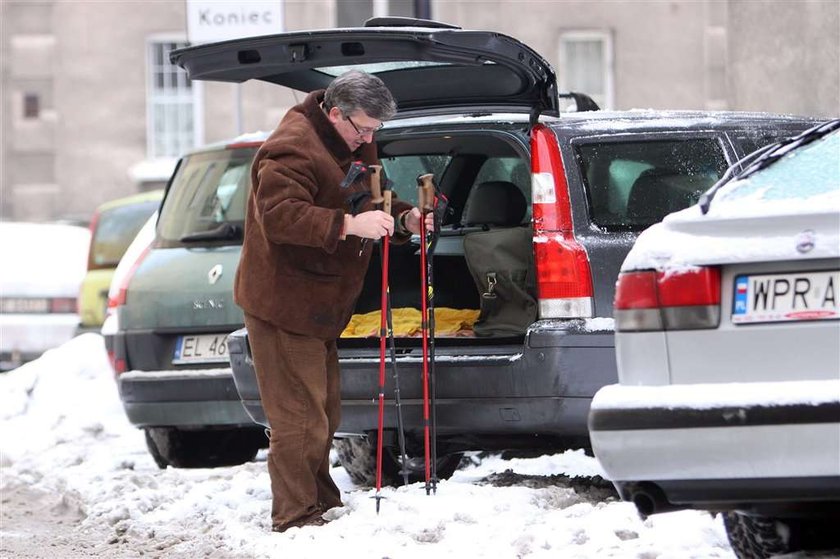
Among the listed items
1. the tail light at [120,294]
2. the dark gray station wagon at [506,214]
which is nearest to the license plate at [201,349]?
the tail light at [120,294]

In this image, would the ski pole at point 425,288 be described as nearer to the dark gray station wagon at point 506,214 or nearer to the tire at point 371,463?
the dark gray station wagon at point 506,214

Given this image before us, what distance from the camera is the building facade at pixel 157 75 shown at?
25.6m

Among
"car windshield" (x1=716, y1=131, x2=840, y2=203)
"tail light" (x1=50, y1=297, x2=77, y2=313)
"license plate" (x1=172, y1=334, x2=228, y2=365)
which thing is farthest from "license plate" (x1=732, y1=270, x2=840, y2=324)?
"tail light" (x1=50, y1=297, x2=77, y2=313)

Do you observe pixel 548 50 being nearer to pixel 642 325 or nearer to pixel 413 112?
pixel 413 112

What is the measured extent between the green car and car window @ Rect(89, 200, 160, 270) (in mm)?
4155

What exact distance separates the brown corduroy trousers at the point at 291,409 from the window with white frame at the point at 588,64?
19228 millimetres

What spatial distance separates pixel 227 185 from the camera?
9453mm

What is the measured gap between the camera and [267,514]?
7.60m

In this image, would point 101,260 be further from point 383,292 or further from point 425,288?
point 383,292

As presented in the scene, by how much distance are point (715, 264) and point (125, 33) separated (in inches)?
879

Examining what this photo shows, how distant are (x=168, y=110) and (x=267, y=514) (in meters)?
19.8

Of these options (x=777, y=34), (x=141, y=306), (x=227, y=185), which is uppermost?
(x=777, y=34)

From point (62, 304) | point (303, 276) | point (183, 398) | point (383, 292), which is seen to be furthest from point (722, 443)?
point (62, 304)

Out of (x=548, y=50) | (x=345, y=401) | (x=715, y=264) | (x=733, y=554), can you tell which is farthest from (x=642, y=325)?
(x=548, y=50)
